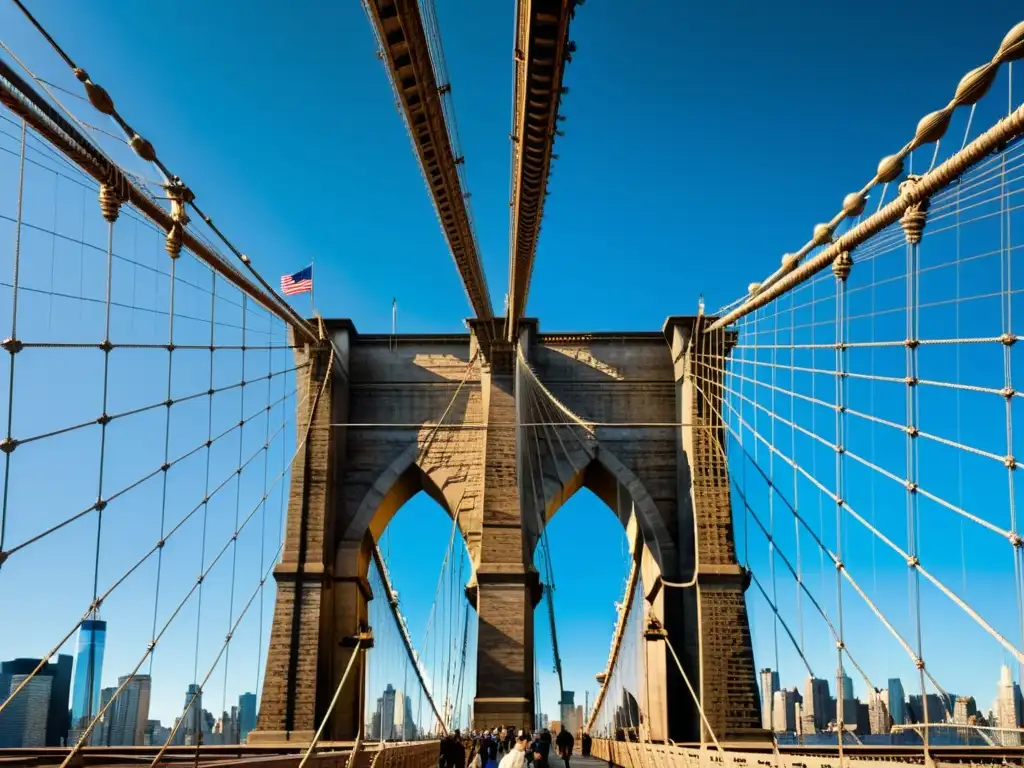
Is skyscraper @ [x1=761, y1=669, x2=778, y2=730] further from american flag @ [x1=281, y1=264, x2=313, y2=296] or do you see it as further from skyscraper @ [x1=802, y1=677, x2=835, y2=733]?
american flag @ [x1=281, y1=264, x2=313, y2=296]

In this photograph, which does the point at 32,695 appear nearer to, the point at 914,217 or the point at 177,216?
the point at 177,216

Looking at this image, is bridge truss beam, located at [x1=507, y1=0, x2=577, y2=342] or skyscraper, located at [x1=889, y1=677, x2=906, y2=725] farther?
skyscraper, located at [x1=889, y1=677, x2=906, y2=725]

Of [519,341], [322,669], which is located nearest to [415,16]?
[519,341]

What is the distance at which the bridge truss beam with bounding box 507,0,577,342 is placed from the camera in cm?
1078

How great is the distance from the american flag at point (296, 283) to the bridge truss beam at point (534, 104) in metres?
5.35

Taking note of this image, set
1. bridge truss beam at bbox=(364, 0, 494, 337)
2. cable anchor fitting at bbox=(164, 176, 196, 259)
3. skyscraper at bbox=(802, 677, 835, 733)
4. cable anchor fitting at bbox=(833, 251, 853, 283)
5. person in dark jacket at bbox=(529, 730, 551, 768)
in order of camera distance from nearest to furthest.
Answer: bridge truss beam at bbox=(364, 0, 494, 337) → cable anchor fitting at bbox=(833, 251, 853, 283) → cable anchor fitting at bbox=(164, 176, 196, 259) → person in dark jacket at bbox=(529, 730, 551, 768) → skyscraper at bbox=(802, 677, 835, 733)

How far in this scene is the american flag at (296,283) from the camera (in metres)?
21.4

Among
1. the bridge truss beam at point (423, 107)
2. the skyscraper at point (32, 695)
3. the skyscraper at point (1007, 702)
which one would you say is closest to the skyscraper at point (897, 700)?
the skyscraper at point (1007, 702)

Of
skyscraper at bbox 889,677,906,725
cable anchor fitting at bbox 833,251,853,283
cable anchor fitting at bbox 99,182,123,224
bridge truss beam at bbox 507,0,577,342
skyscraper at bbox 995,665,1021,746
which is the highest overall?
bridge truss beam at bbox 507,0,577,342

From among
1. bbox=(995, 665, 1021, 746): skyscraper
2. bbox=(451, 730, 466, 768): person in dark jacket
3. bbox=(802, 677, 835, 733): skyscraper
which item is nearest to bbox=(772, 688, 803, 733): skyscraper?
bbox=(802, 677, 835, 733): skyscraper

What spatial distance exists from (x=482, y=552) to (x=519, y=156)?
31.6 feet

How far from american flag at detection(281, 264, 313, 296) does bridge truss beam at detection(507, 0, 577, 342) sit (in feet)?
17.6

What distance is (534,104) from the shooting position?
1227 cm

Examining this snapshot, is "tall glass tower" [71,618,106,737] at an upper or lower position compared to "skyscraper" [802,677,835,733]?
upper
